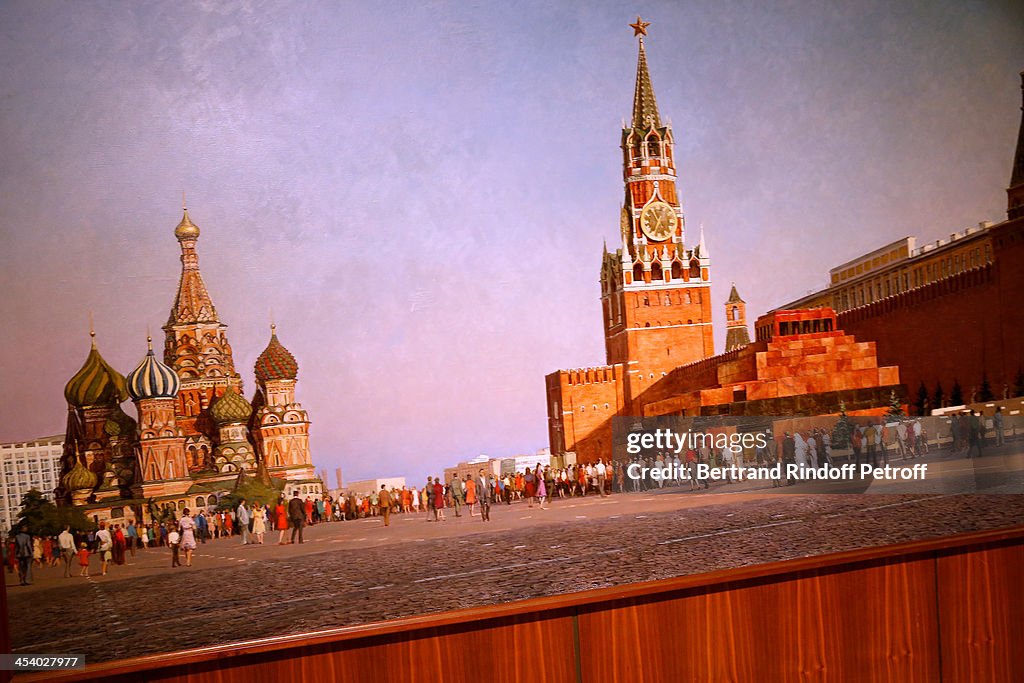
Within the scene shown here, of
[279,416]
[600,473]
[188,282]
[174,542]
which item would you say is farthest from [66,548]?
[600,473]

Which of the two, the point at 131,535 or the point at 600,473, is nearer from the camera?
the point at 131,535

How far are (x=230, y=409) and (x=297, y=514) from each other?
43cm

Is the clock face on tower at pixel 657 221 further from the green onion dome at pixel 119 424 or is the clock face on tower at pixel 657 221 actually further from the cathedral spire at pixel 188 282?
the green onion dome at pixel 119 424

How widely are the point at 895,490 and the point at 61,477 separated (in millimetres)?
3185

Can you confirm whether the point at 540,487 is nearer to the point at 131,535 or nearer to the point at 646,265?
the point at 646,265

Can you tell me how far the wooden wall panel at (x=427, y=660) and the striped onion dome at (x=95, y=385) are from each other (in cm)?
86

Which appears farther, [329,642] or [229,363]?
[229,363]

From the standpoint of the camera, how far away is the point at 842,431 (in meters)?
3.82

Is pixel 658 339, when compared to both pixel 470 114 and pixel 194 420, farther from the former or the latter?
pixel 194 420

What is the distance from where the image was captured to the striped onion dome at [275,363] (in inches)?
122

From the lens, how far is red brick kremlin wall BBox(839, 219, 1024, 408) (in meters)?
3.98

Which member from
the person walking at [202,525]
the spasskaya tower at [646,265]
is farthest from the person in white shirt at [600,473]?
the person walking at [202,525]

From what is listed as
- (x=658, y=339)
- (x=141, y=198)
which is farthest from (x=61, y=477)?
(x=658, y=339)

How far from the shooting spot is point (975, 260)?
162 inches
